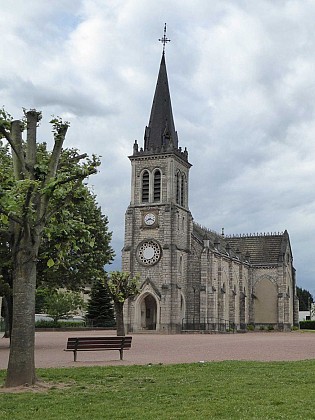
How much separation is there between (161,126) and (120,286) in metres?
25.0

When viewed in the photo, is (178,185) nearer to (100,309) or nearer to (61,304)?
(100,309)

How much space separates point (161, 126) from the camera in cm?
6531

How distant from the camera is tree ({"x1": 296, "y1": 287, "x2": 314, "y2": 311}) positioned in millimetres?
132000

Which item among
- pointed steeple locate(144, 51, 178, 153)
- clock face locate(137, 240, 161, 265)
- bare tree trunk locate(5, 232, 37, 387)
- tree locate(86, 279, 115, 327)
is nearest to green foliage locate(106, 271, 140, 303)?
clock face locate(137, 240, 161, 265)

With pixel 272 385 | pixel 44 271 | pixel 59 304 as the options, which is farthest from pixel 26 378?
pixel 59 304

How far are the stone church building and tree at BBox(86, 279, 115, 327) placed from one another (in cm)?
905

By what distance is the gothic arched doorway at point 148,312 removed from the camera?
2462 inches

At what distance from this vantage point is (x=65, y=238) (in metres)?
17.8

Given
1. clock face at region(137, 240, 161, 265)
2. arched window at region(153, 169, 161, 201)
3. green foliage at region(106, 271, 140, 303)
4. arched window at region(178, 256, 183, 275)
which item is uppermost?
arched window at region(153, 169, 161, 201)

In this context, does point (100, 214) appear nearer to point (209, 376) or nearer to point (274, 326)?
point (209, 376)

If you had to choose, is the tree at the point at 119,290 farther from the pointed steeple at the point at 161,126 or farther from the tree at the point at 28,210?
the tree at the point at 28,210

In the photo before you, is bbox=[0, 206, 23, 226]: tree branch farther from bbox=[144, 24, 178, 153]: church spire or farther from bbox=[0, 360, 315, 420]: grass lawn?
bbox=[144, 24, 178, 153]: church spire

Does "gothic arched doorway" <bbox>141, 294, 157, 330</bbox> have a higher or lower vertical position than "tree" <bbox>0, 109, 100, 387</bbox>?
lower

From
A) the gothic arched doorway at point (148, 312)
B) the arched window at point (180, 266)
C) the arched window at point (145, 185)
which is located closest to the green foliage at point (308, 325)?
the arched window at point (180, 266)
